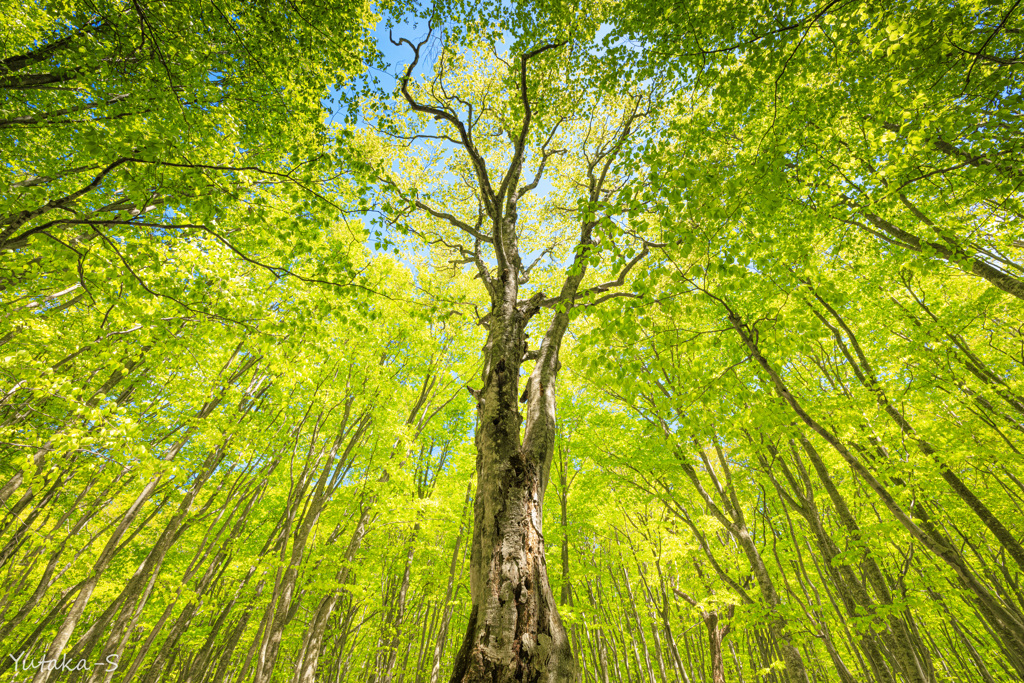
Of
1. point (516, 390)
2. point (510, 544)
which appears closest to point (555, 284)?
point (516, 390)

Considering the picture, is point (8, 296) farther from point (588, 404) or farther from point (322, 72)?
point (588, 404)

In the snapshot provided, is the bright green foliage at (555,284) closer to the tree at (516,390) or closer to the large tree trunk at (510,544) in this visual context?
the tree at (516,390)

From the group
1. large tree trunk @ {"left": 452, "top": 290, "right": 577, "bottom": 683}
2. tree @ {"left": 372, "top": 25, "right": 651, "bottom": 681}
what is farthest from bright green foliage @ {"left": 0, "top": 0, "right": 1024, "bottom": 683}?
large tree trunk @ {"left": 452, "top": 290, "right": 577, "bottom": 683}

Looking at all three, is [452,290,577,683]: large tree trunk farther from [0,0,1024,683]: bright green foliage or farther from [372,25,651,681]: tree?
[0,0,1024,683]: bright green foliage

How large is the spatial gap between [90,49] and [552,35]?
258 inches

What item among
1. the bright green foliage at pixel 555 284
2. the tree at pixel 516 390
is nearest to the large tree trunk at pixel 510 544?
the tree at pixel 516 390

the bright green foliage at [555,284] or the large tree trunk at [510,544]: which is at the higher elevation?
the bright green foliage at [555,284]

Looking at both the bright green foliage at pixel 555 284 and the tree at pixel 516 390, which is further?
the bright green foliage at pixel 555 284

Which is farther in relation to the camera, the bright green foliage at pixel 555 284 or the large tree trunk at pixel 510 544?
the bright green foliage at pixel 555 284

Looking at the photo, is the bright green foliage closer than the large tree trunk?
No

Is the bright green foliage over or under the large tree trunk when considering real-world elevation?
over

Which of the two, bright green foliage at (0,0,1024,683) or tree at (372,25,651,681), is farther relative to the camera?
bright green foliage at (0,0,1024,683)

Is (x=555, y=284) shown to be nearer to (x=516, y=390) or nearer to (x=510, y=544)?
(x=516, y=390)

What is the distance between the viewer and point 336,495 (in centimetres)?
989
